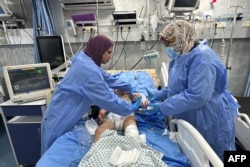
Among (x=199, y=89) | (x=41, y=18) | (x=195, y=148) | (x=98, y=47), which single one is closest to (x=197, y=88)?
(x=199, y=89)

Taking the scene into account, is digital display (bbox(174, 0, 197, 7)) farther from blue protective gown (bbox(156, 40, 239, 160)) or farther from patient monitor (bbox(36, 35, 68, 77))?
patient monitor (bbox(36, 35, 68, 77))

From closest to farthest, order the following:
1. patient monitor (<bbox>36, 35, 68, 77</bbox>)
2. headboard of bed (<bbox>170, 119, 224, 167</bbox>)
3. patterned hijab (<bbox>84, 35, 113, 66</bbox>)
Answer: headboard of bed (<bbox>170, 119, 224, 167</bbox>) < patterned hijab (<bbox>84, 35, 113, 66</bbox>) < patient monitor (<bbox>36, 35, 68, 77</bbox>)

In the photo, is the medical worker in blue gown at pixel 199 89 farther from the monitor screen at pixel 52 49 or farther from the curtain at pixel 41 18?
the curtain at pixel 41 18

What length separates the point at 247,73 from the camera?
3059mm

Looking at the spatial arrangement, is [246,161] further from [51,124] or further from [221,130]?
[51,124]

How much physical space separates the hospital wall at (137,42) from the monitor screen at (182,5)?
29cm

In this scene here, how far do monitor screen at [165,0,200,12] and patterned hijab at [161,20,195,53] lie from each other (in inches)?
55.2

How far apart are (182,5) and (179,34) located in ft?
4.96

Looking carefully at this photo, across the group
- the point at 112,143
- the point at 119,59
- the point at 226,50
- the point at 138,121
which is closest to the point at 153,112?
the point at 138,121

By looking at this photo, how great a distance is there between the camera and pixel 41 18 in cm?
275

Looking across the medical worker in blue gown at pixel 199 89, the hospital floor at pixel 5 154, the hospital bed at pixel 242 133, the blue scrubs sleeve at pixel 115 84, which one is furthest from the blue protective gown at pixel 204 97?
the hospital floor at pixel 5 154

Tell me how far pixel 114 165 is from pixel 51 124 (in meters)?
0.72

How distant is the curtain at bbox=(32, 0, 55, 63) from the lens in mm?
2695

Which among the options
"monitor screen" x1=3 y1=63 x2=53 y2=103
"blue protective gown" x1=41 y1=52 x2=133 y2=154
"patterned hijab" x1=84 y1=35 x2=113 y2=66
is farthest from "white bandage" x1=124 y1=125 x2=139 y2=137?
"monitor screen" x1=3 y1=63 x2=53 y2=103
